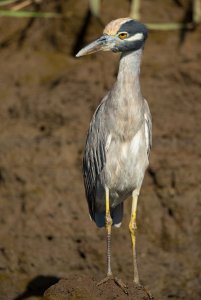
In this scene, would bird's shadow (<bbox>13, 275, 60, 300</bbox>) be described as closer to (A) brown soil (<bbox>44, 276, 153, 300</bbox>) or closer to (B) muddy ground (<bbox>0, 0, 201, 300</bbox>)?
(B) muddy ground (<bbox>0, 0, 201, 300</bbox>)

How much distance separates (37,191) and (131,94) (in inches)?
98.4

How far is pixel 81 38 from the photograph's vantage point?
10.4m

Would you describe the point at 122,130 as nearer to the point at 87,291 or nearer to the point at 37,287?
the point at 87,291

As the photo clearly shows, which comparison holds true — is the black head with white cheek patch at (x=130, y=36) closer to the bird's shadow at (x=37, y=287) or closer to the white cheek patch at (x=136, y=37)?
the white cheek patch at (x=136, y=37)

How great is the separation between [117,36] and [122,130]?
0.78 metres

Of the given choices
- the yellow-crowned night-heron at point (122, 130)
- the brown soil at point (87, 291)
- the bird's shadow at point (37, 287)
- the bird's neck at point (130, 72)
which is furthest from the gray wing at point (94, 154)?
the bird's shadow at point (37, 287)

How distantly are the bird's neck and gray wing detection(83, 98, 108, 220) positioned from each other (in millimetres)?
343

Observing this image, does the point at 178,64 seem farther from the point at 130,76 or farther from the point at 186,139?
the point at 130,76

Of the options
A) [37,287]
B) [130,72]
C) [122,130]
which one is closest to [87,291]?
[122,130]

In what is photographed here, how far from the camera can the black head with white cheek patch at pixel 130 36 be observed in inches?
276

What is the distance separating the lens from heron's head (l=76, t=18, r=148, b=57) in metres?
7.01

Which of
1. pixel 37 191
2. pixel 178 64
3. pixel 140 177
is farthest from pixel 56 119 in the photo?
pixel 140 177

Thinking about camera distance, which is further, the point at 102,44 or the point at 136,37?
the point at 136,37

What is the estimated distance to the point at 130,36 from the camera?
278 inches
